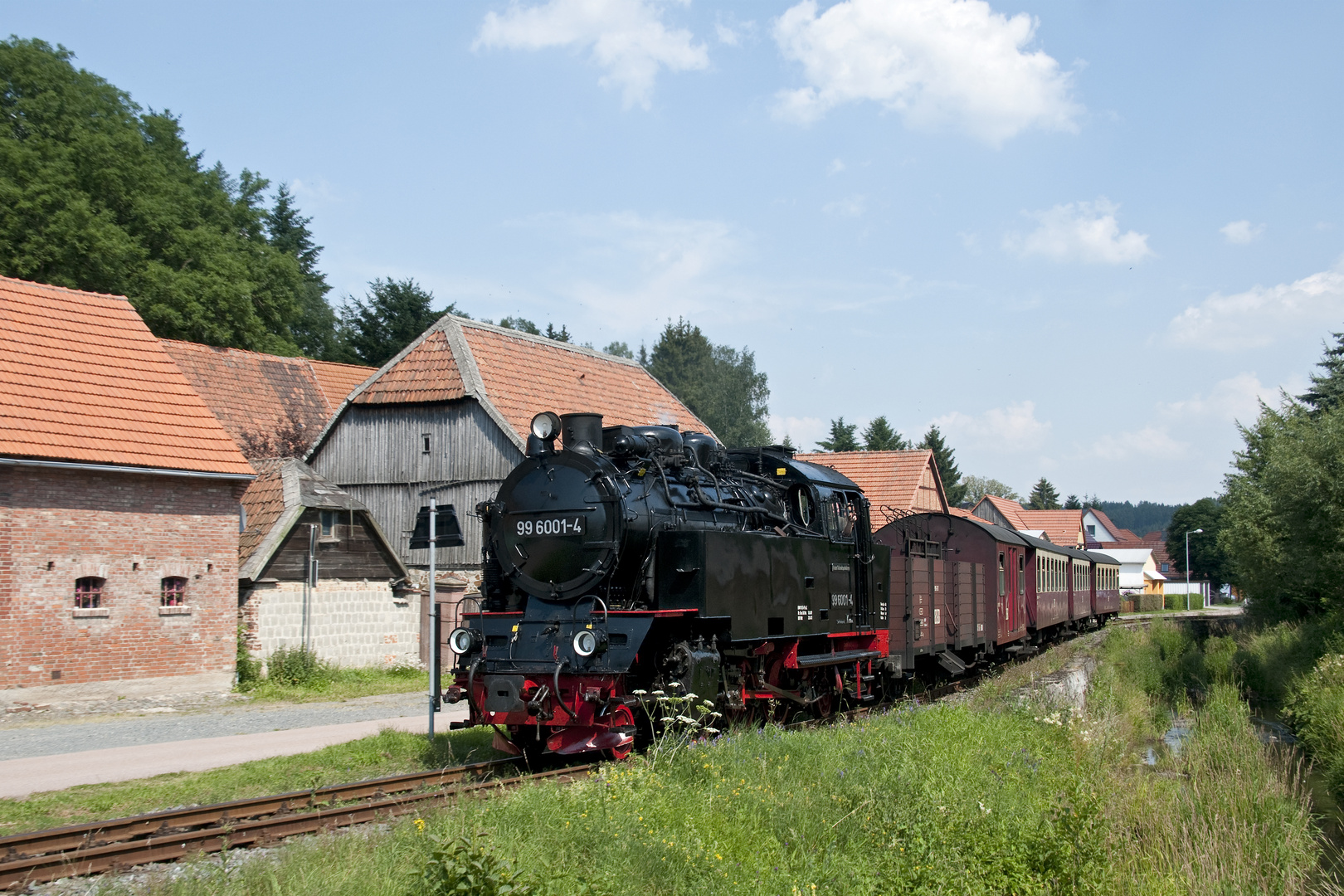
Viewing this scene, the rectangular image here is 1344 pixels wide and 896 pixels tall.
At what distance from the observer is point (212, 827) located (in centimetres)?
746

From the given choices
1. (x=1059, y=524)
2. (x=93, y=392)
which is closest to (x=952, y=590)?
(x=93, y=392)

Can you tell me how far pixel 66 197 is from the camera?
1121 inches

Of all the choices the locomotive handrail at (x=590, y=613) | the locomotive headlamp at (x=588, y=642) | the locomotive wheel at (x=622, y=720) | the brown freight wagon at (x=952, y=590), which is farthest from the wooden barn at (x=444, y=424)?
the locomotive wheel at (x=622, y=720)

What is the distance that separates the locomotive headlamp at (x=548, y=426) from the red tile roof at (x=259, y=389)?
58.6 feet

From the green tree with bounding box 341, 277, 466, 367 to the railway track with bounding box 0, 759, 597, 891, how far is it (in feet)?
107

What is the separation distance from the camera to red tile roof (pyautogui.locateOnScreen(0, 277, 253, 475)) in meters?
15.5

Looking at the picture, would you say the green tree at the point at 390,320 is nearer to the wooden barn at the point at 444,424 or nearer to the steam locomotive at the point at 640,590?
the wooden barn at the point at 444,424

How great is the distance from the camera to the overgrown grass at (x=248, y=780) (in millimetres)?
8430

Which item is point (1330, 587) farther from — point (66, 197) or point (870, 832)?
point (66, 197)

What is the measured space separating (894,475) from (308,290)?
96.9ft

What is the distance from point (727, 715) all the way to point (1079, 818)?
168 inches

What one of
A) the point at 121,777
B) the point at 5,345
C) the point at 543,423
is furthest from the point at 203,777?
the point at 5,345

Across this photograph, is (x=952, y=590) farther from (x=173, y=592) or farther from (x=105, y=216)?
(x=105, y=216)

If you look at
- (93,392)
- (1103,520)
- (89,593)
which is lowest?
→ (89,593)
